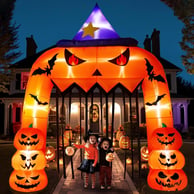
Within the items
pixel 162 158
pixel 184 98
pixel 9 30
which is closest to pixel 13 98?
pixel 9 30

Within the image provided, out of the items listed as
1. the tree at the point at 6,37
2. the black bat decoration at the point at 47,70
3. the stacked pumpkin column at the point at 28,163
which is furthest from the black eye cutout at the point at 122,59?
the tree at the point at 6,37

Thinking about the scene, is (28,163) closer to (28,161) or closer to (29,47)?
(28,161)

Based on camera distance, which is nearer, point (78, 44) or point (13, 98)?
point (78, 44)

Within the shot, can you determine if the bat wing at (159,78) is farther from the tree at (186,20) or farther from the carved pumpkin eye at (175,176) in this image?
the tree at (186,20)

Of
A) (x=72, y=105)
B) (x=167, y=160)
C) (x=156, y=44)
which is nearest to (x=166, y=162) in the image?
(x=167, y=160)

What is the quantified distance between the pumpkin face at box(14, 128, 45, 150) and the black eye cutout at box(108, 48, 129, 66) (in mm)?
2513

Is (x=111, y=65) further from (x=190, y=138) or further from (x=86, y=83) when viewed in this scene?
(x=190, y=138)

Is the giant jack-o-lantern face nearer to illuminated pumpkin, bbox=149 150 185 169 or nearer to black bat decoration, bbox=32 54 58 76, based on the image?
black bat decoration, bbox=32 54 58 76

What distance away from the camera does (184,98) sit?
856 inches

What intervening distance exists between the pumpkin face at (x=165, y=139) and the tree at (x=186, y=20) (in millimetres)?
8673

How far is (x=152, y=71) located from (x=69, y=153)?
2.86 metres

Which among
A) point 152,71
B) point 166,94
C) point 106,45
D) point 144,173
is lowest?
point 144,173

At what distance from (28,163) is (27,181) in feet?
1.25

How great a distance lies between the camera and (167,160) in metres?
5.46
